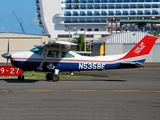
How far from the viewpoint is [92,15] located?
121 meters

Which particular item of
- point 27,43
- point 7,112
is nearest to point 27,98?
point 7,112

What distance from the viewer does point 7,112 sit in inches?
489

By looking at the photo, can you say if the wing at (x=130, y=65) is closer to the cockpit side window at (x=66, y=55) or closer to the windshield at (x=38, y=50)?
the cockpit side window at (x=66, y=55)

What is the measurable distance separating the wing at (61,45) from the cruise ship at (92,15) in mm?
94767

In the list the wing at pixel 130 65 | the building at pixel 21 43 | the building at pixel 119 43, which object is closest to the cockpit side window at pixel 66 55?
the wing at pixel 130 65

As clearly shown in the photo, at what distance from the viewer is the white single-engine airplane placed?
78.5ft

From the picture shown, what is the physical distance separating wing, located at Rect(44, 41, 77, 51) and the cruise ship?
94.8 metres

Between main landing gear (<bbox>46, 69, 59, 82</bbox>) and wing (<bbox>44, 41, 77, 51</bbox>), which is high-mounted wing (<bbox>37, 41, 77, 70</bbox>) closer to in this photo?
wing (<bbox>44, 41, 77, 51</bbox>)

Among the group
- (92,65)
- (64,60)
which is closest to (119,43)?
(92,65)

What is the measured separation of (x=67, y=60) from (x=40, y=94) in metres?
7.58

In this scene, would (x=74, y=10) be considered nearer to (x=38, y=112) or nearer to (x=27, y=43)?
(x=27, y=43)

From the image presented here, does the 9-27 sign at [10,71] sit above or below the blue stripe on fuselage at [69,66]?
below

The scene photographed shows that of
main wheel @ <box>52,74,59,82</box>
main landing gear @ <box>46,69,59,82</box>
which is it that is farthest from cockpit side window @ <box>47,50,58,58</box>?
main wheel @ <box>52,74,59,82</box>

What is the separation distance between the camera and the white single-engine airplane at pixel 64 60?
23.9 meters
